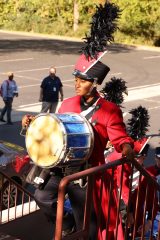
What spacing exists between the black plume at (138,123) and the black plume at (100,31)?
6.04 ft

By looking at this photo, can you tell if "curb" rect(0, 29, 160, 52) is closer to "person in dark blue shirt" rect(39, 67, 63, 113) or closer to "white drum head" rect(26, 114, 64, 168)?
"person in dark blue shirt" rect(39, 67, 63, 113)

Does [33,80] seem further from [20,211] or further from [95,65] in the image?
[95,65]

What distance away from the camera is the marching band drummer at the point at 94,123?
15.1 ft

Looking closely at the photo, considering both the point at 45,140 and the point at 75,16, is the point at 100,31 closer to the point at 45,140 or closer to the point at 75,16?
the point at 45,140

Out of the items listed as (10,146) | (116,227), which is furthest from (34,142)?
(10,146)

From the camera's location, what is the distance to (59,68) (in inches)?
1150

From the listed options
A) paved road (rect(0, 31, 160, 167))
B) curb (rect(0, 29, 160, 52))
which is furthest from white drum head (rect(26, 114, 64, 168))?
curb (rect(0, 29, 160, 52))

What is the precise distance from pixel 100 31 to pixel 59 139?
1.15 m

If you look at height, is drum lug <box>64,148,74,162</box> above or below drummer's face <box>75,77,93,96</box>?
below

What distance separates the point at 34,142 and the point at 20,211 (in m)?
2.47

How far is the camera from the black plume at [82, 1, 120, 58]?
4.83m

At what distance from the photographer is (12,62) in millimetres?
30688

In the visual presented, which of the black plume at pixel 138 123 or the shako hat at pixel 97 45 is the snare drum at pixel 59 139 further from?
the black plume at pixel 138 123

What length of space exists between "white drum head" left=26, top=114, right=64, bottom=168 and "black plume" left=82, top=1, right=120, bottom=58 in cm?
80
